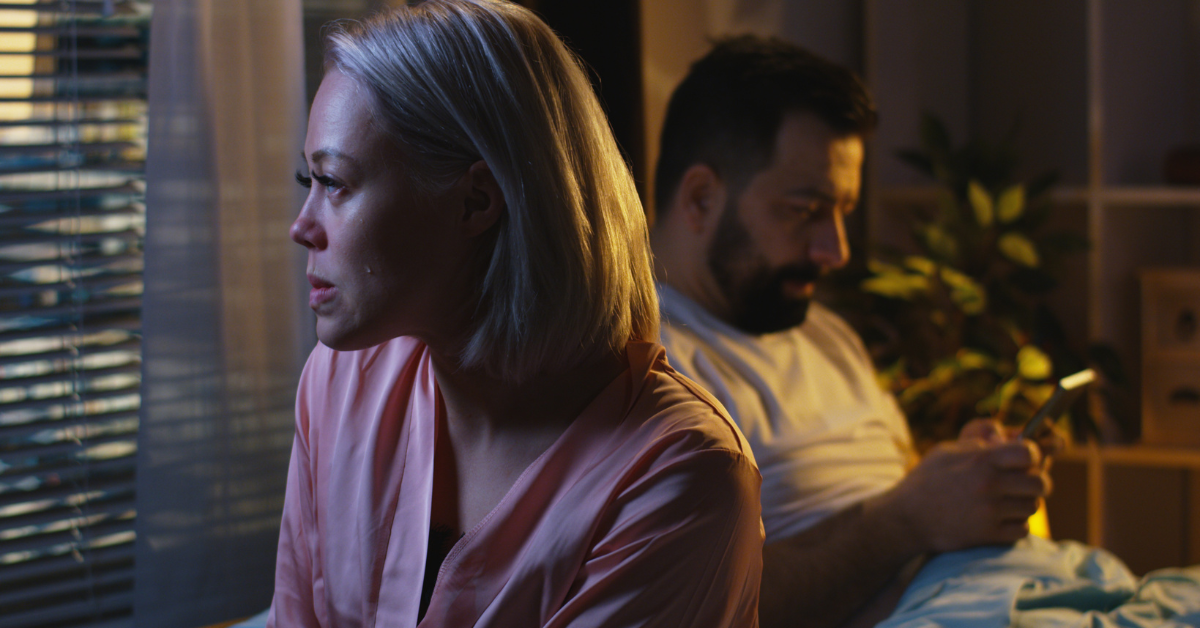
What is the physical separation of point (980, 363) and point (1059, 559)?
81cm

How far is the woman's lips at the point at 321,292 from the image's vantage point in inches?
32.8

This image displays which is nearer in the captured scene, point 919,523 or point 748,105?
point 919,523

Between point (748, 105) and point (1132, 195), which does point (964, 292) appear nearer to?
point (1132, 195)

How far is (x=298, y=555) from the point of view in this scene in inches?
40.1

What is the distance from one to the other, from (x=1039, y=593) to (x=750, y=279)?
25.3 inches

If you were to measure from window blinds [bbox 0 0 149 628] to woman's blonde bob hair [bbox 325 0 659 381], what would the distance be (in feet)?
2.18

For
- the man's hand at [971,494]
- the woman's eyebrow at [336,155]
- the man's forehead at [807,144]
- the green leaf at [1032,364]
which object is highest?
the man's forehead at [807,144]

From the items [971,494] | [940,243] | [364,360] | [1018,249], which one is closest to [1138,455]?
[1018,249]

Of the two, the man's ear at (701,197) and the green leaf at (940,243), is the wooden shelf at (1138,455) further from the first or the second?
the man's ear at (701,197)

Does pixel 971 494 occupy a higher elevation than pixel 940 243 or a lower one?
lower

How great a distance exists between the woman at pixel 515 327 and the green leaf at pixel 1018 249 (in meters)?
1.49

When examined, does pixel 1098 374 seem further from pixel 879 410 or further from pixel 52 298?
pixel 52 298

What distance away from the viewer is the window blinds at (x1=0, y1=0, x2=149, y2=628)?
4.22 ft

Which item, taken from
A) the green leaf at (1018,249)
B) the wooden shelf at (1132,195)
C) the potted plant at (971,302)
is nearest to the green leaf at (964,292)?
the potted plant at (971,302)
